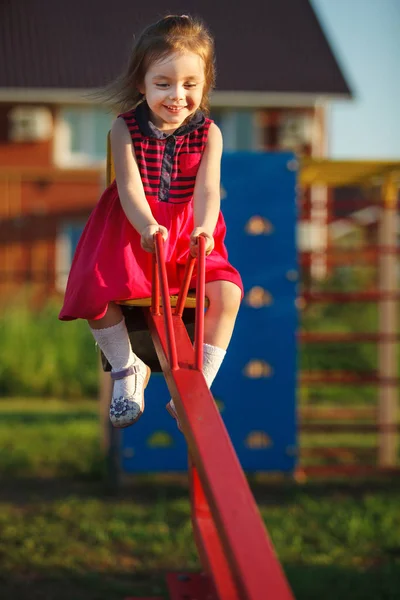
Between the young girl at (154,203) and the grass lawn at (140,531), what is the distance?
6.36 feet

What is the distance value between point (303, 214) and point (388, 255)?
2.17ft

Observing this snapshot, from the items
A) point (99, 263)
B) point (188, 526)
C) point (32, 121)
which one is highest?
point (32, 121)

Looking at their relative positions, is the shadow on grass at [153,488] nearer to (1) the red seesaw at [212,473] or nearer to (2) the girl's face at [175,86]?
(1) the red seesaw at [212,473]

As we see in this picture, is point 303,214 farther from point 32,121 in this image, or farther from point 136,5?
point 32,121

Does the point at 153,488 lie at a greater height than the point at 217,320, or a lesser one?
lesser

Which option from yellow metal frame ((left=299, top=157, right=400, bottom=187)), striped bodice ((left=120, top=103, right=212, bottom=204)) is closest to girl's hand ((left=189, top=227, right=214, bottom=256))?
striped bodice ((left=120, top=103, right=212, bottom=204))

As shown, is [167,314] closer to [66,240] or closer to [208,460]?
[208,460]

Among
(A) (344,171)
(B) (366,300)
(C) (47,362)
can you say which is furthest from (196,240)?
(C) (47,362)

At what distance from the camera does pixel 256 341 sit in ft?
20.0

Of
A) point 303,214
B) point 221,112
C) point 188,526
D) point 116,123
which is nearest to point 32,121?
point 221,112

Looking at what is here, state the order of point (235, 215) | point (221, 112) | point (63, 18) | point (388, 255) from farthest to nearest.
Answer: point (221, 112) < point (388, 255) < point (235, 215) < point (63, 18)

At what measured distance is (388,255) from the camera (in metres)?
6.67

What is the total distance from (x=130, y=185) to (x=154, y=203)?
0.12 m

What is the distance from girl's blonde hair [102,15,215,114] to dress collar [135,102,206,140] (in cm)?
7
